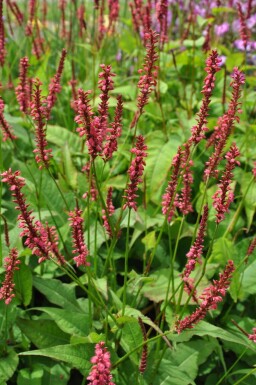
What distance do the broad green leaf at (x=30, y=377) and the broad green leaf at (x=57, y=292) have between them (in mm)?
238

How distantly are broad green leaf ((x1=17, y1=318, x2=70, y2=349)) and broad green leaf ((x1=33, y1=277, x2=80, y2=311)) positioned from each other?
0.10 meters

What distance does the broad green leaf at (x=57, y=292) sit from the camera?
1.86m

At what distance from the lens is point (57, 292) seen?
188cm

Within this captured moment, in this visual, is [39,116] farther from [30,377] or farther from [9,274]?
[30,377]

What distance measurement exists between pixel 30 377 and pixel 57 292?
0.99ft

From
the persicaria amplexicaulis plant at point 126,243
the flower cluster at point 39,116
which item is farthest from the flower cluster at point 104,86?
the flower cluster at point 39,116

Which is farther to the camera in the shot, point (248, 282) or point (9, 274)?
point (248, 282)

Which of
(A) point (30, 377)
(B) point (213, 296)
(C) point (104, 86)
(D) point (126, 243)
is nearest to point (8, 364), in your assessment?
(A) point (30, 377)

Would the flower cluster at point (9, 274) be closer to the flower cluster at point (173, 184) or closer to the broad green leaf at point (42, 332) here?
the broad green leaf at point (42, 332)

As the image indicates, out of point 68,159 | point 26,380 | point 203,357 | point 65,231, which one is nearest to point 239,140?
point 68,159

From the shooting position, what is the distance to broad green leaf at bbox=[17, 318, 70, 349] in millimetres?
1731

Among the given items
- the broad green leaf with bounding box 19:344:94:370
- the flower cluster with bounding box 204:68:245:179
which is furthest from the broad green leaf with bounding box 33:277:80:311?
the flower cluster with bounding box 204:68:245:179

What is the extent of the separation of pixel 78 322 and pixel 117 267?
52 cm

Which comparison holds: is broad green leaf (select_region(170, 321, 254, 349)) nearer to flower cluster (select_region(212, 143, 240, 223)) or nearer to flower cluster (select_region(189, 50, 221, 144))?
flower cluster (select_region(212, 143, 240, 223))
